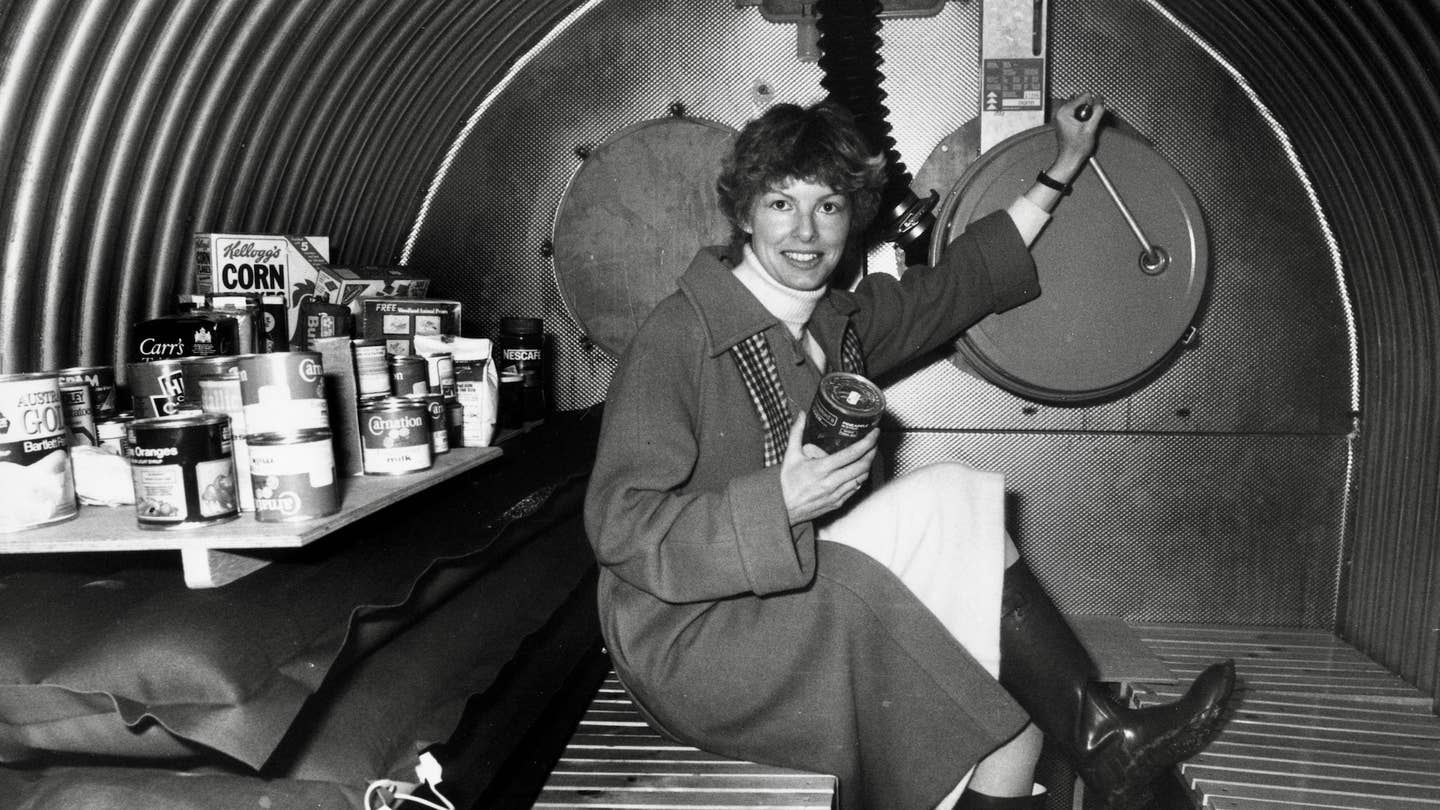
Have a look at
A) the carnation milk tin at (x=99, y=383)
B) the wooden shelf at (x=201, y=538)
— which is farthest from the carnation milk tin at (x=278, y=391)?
the carnation milk tin at (x=99, y=383)

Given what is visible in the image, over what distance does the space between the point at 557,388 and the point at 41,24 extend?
2.15 m

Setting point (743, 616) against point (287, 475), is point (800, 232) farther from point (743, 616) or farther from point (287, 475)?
point (287, 475)

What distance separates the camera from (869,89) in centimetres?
319

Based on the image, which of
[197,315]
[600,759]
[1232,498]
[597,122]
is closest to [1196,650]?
[1232,498]

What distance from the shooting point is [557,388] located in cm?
386

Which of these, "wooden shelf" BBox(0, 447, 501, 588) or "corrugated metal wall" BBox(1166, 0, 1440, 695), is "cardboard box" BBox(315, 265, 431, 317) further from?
"corrugated metal wall" BBox(1166, 0, 1440, 695)

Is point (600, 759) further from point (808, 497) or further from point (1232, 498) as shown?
point (1232, 498)

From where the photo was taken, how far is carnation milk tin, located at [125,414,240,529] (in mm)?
1746

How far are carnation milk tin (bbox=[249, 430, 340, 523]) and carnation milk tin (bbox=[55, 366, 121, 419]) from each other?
55 centimetres

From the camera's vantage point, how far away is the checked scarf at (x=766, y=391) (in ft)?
7.79

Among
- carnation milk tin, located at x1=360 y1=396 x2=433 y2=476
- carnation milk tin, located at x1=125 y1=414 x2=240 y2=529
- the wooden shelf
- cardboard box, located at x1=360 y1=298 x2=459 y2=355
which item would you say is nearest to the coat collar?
carnation milk tin, located at x1=360 y1=396 x2=433 y2=476

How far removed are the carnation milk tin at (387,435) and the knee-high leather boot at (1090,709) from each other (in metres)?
1.48

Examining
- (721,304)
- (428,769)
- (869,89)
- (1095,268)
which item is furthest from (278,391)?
(1095,268)

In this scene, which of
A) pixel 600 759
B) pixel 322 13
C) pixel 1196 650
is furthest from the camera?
pixel 1196 650
